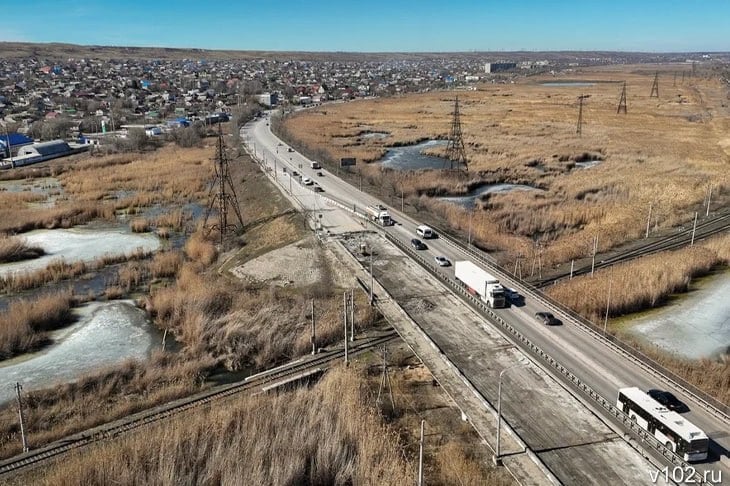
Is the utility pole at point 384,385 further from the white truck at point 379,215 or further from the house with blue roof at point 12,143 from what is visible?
the house with blue roof at point 12,143

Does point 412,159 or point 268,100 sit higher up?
point 268,100

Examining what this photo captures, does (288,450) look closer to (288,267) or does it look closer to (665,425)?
(665,425)

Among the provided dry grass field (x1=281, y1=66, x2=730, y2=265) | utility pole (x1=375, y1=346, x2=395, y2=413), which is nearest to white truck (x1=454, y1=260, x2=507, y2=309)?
utility pole (x1=375, y1=346, x2=395, y2=413)

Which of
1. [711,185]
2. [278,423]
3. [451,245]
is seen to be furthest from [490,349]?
[711,185]

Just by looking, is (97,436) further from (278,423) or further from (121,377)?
(278,423)

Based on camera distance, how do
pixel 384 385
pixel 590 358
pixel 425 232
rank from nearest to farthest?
pixel 590 358, pixel 384 385, pixel 425 232

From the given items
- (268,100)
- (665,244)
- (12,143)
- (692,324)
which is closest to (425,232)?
(692,324)
